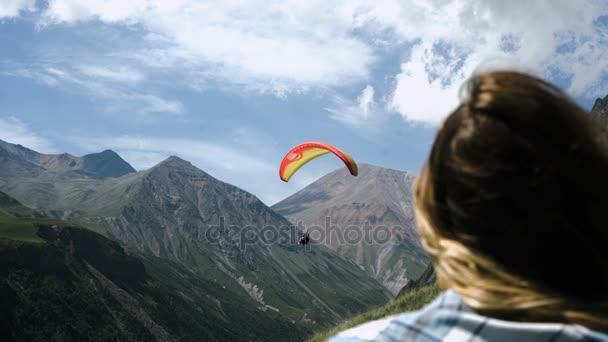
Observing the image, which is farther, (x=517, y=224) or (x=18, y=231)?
(x=18, y=231)

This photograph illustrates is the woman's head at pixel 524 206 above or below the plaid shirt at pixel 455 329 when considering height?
above

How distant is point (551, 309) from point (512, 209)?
1.30 feet

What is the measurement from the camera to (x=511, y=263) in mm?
2145

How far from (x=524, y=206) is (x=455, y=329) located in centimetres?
56

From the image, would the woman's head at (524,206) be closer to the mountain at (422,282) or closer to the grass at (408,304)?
the grass at (408,304)

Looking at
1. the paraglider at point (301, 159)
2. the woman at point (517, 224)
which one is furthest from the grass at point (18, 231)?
the woman at point (517, 224)

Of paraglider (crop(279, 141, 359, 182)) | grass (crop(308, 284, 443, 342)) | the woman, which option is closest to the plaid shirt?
the woman

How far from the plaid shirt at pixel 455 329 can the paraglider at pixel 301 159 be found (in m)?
24.5

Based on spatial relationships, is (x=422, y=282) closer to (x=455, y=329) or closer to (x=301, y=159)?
(x=301, y=159)

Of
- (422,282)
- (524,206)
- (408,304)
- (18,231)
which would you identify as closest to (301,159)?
(422,282)

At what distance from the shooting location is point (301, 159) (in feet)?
111

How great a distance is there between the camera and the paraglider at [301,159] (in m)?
27.9

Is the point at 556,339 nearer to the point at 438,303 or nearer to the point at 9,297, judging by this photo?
the point at 438,303

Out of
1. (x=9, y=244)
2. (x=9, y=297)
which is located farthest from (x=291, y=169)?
(x=9, y=244)
